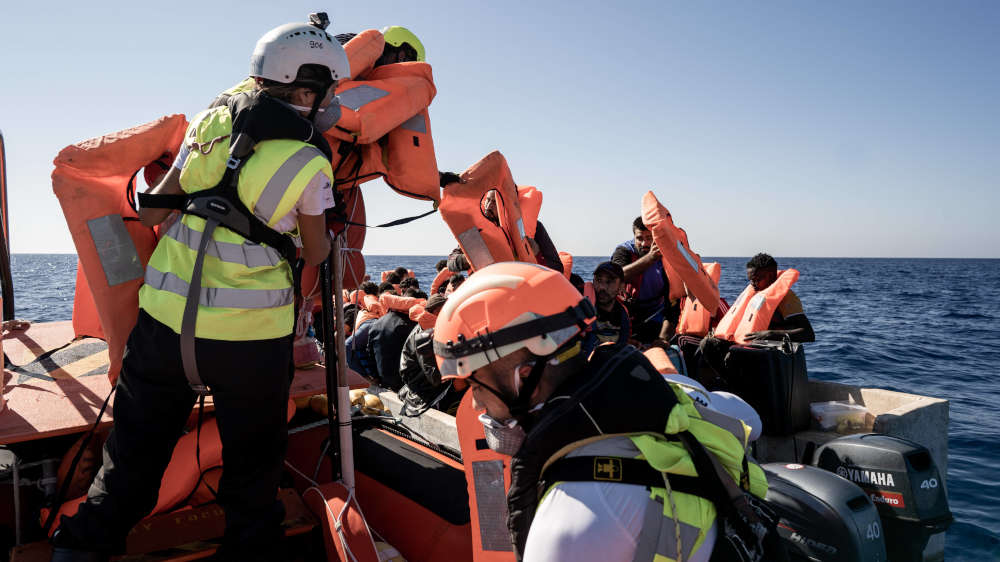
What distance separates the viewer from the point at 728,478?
56.1 inches

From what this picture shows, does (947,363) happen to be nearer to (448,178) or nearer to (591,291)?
(591,291)

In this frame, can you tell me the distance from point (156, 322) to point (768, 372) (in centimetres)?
402

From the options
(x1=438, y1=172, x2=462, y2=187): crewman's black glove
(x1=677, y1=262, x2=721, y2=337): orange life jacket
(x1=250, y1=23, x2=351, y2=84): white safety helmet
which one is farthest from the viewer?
(x1=677, y1=262, x2=721, y2=337): orange life jacket

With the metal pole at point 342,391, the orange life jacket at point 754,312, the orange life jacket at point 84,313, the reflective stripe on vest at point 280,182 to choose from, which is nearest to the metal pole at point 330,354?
the metal pole at point 342,391

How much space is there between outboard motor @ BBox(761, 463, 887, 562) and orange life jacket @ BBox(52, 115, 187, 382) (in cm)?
269

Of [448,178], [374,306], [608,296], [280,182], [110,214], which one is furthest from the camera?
[374,306]

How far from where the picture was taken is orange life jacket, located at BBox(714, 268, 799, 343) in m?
5.60

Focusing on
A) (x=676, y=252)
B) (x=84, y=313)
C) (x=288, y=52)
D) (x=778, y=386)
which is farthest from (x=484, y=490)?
(x=676, y=252)

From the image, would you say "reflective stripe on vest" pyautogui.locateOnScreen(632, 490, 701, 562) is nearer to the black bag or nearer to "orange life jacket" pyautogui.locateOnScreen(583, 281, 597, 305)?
the black bag

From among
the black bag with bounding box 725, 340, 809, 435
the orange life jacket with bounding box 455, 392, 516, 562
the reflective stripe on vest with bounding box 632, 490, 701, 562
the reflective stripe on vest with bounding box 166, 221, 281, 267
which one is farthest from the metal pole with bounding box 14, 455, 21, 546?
the black bag with bounding box 725, 340, 809, 435

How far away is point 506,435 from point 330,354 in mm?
1532

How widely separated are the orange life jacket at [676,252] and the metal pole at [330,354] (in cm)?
348

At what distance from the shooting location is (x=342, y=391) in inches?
112

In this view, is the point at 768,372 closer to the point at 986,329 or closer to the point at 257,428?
the point at 257,428
